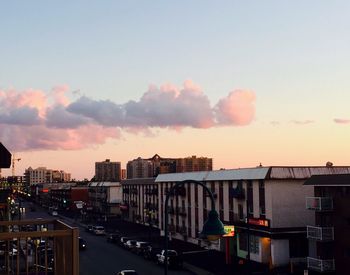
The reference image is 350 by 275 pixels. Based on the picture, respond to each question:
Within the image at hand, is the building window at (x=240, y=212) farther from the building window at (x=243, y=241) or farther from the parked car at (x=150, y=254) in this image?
the parked car at (x=150, y=254)

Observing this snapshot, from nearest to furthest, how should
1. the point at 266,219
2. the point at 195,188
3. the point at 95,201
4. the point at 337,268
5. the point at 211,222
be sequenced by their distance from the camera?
the point at 211,222 → the point at 337,268 → the point at 266,219 → the point at 195,188 → the point at 95,201

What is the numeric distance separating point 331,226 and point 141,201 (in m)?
64.5

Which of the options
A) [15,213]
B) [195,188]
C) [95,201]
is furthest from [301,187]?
[15,213]

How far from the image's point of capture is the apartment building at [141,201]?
9762cm

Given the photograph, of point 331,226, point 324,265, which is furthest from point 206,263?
point 331,226

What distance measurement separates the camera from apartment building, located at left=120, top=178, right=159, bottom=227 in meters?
97.6

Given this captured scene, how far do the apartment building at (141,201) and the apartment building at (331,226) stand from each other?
145 feet

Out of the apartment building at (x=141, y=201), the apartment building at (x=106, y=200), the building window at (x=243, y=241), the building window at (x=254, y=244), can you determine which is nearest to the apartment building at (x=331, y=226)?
the building window at (x=254, y=244)

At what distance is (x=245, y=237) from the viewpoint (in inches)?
2314

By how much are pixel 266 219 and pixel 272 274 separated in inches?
256

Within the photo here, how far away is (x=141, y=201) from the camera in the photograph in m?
107

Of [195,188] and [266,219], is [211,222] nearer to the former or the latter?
[266,219]

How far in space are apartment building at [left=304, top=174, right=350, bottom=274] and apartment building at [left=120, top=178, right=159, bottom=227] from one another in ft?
145

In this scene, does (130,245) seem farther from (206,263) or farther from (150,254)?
(206,263)
